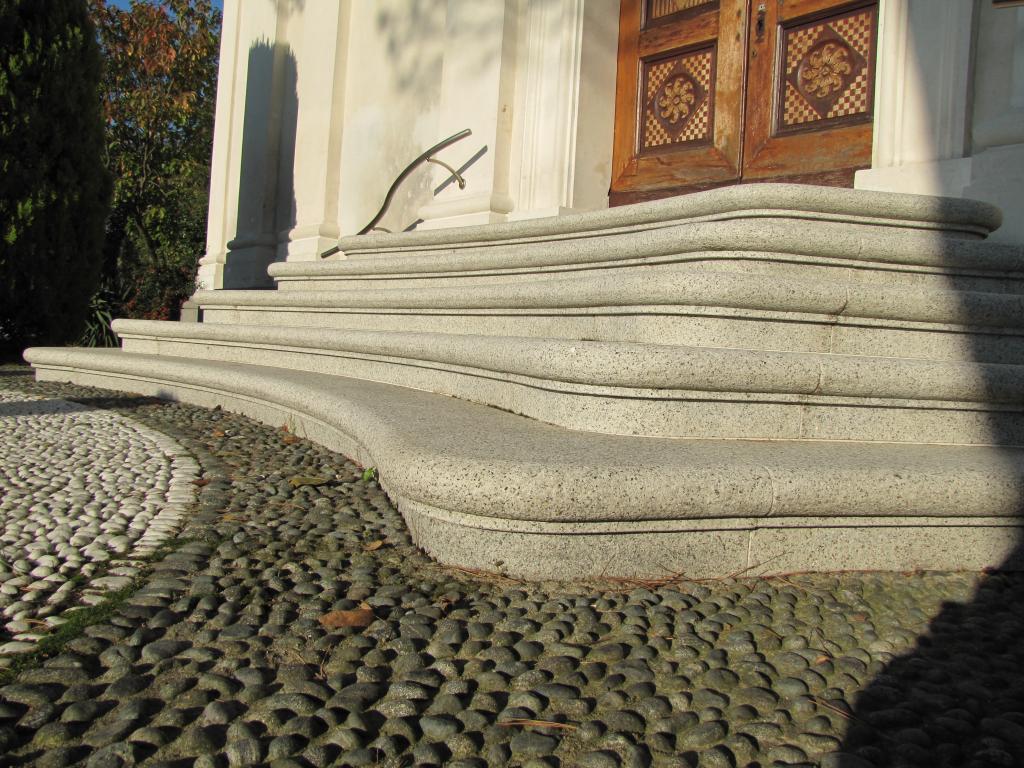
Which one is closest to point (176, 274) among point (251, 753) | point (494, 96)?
point (494, 96)

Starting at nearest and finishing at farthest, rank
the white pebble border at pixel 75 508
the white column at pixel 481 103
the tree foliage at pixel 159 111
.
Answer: the white pebble border at pixel 75 508
the white column at pixel 481 103
the tree foliage at pixel 159 111

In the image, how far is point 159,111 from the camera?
15.2m

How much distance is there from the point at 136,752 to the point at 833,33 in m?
5.45

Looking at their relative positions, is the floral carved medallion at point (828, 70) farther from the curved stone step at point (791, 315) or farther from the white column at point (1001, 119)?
the curved stone step at point (791, 315)

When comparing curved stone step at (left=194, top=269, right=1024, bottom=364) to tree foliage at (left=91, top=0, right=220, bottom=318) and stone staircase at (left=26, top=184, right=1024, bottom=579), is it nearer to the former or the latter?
stone staircase at (left=26, top=184, right=1024, bottom=579)

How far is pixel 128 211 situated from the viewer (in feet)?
45.7

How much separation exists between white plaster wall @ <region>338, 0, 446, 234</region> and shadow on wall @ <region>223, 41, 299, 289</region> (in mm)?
982

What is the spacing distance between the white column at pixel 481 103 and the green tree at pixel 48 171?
12.1 ft

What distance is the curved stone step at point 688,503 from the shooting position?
2.19 meters

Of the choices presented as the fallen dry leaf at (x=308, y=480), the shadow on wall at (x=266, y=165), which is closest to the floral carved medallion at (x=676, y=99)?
the fallen dry leaf at (x=308, y=480)

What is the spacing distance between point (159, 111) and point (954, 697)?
16.4 m

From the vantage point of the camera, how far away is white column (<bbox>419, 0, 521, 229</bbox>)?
6703mm

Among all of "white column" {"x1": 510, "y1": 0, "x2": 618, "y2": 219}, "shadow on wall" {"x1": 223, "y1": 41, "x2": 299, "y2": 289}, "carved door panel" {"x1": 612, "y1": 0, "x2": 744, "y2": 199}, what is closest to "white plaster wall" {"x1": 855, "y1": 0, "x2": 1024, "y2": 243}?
"carved door panel" {"x1": 612, "y1": 0, "x2": 744, "y2": 199}

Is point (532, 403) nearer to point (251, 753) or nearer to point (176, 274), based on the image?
point (251, 753)
